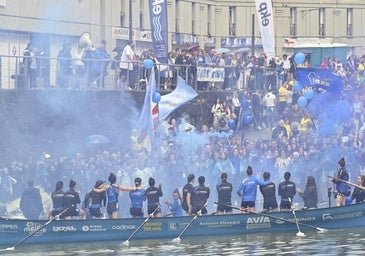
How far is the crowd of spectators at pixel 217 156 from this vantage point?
40062 millimetres

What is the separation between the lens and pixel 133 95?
4584 cm

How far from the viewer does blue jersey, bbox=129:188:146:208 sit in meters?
37.4

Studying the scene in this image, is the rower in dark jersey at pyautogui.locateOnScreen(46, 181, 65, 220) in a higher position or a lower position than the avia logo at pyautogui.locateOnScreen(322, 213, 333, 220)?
higher

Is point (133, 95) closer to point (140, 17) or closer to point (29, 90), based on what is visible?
point (29, 90)

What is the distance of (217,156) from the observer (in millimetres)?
42406

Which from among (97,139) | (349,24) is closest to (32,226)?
(97,139)

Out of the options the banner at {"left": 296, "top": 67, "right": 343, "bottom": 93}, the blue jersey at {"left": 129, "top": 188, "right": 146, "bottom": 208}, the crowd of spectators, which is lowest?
the blue jersey at {"left": 129, "top": 188, "right": 146, "bottom": 208}

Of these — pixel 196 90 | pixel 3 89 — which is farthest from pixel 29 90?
pixel 196 90

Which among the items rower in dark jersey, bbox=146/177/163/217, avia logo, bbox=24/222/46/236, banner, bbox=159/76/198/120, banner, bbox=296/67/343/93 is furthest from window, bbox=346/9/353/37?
avia logo, bbox=24/222/46/236

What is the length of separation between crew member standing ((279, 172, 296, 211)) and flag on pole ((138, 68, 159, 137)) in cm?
566

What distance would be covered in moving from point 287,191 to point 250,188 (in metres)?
0.94

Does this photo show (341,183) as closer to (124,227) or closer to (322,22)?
(124,227)

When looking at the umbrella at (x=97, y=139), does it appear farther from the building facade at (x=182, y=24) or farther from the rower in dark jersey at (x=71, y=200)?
the rower in dark jersey at (x=71, y=200)

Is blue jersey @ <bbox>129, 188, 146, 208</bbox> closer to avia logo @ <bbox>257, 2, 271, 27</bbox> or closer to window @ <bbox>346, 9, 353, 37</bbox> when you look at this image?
avia logo @ <bbox>257, 2, 271, 27</bbox>
